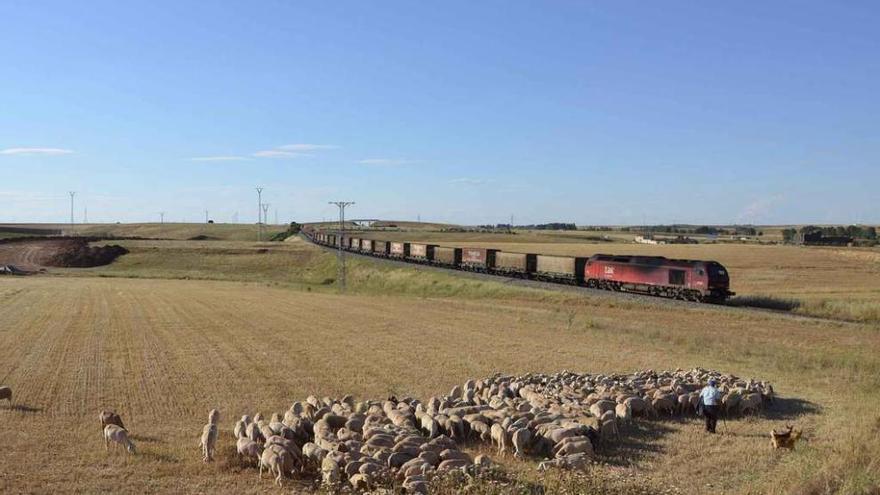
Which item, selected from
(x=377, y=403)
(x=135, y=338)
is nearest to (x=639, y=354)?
(x=377, y=403)

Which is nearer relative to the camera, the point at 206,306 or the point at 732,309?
the point at 732,309

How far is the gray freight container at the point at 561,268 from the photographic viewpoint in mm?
68750

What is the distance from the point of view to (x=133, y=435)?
62.8ft

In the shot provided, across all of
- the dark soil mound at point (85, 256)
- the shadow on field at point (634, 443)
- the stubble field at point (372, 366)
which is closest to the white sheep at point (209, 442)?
the stubble field at point (372, 366)

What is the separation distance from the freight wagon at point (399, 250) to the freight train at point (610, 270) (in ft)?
17.9

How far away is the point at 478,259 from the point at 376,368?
57138mm

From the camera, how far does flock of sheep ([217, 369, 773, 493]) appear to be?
49.8ft

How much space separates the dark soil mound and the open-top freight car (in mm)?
81394

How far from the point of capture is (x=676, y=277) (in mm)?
56031

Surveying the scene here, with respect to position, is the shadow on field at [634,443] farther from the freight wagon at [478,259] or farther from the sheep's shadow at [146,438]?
the freight wagon at [478,259]

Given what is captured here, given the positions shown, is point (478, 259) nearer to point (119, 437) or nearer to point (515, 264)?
point (515, 264)

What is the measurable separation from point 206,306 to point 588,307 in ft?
88.1

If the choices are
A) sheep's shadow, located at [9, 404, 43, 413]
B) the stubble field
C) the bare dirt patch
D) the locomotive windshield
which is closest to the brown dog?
the stubble field

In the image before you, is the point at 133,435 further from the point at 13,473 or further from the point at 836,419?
the point at 836,419
